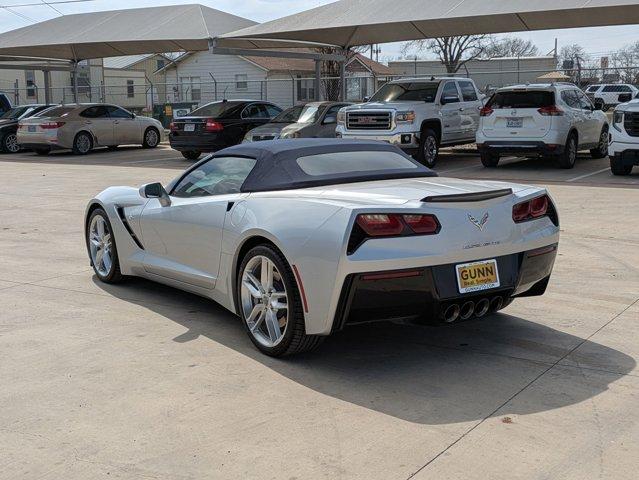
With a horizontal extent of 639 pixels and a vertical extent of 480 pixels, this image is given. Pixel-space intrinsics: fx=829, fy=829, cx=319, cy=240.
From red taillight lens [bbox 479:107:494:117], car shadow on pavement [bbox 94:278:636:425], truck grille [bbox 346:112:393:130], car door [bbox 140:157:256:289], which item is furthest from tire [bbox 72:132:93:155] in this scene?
car shadow on pavement [bbox 94:278:636:425]

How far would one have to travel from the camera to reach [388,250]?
459cm

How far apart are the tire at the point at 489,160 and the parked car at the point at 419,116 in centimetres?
106

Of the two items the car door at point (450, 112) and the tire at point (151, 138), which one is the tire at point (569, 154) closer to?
the car door at point (450, 112)

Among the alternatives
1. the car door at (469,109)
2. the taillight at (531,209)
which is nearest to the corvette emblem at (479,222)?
the taillight at (531,209)

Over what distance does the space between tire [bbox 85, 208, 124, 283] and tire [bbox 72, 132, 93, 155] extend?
1767cm

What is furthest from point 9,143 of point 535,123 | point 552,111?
point 552,111

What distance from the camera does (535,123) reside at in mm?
16359

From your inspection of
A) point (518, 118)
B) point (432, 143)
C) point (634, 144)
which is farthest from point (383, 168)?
point (432, 143)

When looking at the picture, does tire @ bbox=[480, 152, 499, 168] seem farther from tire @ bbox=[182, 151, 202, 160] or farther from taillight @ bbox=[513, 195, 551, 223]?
taillight @ bbox=[513, 195, 551, 223]

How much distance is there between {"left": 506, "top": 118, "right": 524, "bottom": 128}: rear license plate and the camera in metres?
16.5

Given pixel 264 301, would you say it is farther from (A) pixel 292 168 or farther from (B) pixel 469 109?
(B) pixel 469 109

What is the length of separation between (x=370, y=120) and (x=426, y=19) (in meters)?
3.83

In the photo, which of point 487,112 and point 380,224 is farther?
point 487,112

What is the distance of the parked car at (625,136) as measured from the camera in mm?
14227
